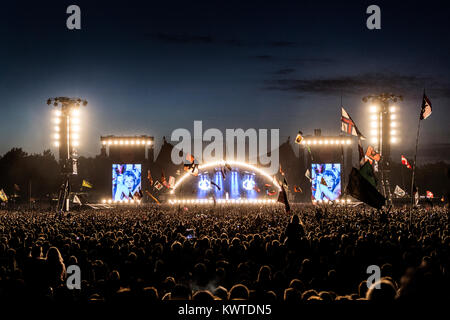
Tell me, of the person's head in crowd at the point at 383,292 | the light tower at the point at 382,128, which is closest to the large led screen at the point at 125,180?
the light tower at the point at 382,128

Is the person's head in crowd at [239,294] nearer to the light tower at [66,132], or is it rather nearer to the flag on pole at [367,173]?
the flag on pole at [367,173]

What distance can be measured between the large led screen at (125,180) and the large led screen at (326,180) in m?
22.2

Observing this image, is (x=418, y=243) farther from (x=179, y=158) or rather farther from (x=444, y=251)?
(x=179, y=158)

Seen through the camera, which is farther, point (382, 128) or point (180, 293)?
point (382, 128)

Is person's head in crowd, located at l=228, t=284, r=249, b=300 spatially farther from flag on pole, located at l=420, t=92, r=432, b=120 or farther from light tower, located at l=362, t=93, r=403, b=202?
light tower, located at l=362, t=93, r=403, b=202

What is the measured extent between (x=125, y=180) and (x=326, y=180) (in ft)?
84.2

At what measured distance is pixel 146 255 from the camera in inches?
487

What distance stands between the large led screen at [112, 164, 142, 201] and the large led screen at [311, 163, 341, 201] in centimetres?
2218

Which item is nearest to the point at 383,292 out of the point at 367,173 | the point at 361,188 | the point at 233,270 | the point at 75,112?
the point at 233,270

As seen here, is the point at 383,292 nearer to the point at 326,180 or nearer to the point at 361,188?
the point at 361,188

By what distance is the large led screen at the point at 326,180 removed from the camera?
5875cm

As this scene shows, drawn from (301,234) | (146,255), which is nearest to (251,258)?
(301,234)

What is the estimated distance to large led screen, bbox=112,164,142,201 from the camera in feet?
201

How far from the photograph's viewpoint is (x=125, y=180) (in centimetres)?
6241
